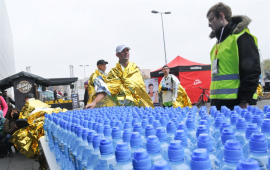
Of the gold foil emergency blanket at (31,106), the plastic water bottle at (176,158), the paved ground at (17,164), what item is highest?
the plastic water bottle at (176,158)

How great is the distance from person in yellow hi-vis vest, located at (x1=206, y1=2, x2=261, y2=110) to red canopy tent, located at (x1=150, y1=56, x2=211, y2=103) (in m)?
9.88

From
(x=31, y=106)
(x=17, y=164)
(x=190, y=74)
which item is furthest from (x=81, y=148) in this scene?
(x=190, y=74)

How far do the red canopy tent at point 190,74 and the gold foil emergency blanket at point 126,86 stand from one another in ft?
29.9

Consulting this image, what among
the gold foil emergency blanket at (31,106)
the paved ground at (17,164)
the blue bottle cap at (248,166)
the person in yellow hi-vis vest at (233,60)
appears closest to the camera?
the blue bottle cap at (248,166)

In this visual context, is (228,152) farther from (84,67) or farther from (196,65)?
(84,67)

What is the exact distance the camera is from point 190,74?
41.6ft

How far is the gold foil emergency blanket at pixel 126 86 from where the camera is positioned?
3125 millimetres

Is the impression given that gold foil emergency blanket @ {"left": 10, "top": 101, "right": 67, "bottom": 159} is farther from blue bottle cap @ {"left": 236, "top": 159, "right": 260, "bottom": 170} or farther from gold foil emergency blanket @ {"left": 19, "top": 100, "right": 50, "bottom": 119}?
blue bottle cap @ {"left": 236, "top": 159, "right": 260, "bottom": 170}

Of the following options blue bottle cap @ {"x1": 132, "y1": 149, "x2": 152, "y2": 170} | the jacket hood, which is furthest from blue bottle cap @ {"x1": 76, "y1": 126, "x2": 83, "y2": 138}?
the jacket hood

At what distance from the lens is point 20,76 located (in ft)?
38.4

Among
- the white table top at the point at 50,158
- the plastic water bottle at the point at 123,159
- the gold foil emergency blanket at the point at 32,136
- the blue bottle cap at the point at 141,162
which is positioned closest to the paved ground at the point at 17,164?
the gold foil emergency blanket at the point at 32,136

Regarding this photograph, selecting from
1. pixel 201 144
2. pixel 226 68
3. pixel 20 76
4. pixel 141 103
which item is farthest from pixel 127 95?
pixel 20 76

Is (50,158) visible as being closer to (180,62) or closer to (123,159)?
(123,159)

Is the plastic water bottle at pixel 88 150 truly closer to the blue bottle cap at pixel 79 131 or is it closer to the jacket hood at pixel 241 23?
the blue bottle cap at pixel 79 131
